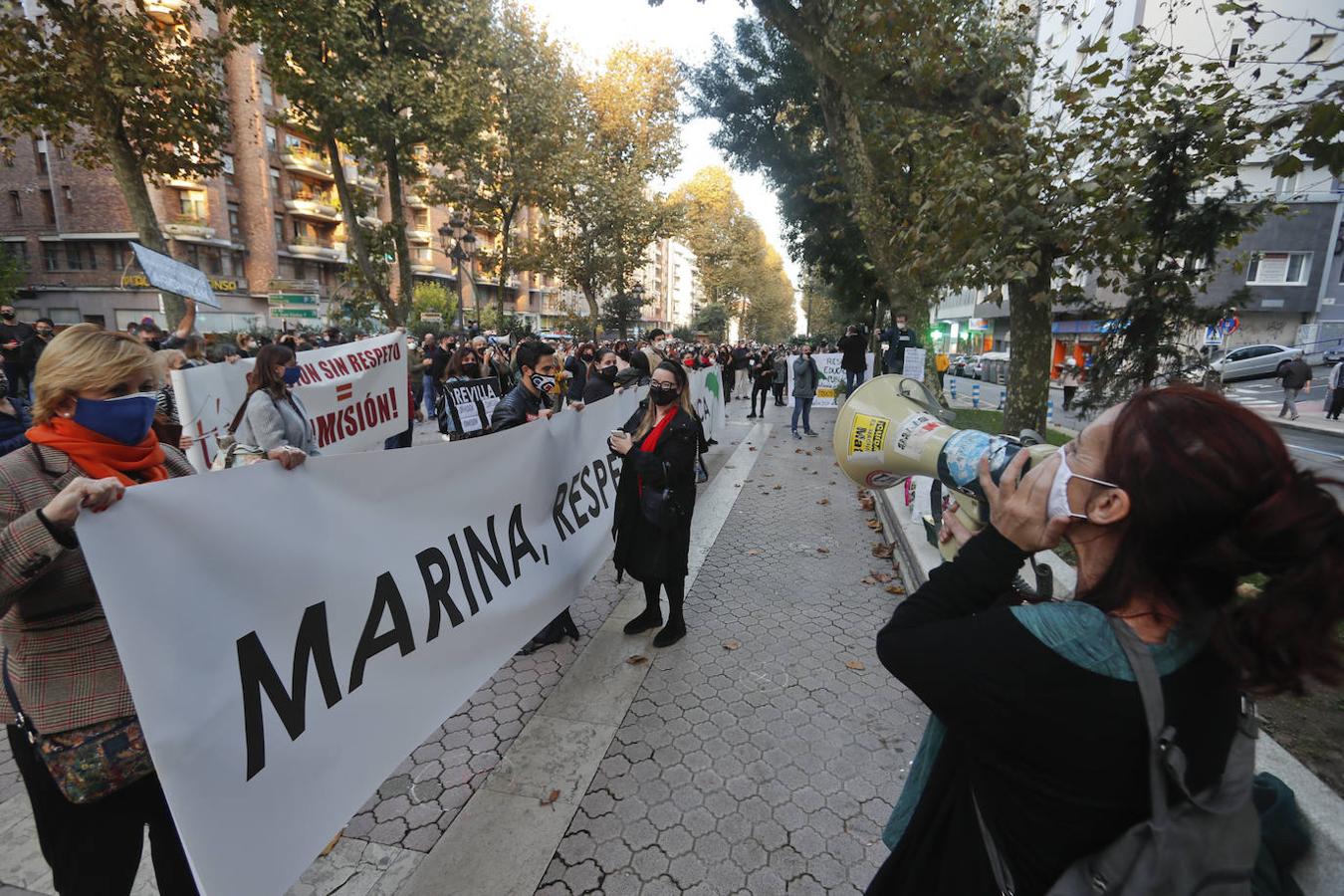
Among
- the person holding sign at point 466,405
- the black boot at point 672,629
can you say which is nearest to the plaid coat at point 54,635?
the black boot at point 672,629

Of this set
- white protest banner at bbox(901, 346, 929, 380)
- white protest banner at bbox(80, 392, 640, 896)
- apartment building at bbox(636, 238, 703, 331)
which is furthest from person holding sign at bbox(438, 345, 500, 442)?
apartment building at bbox(636, 238, 703, 331)

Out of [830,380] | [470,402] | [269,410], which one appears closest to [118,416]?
[269,410]

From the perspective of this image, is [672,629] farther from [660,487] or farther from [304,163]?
[304,163]

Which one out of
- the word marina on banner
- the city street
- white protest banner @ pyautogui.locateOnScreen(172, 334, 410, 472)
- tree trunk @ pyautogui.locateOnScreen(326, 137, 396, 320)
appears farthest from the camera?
tree trunk @ pyautogui.locateOnScreen(326, 137, 396, 320)

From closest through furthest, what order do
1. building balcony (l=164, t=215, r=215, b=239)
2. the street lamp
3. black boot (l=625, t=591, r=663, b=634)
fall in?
black boot (l=625, t=591, r=663, b=634), the street lamp, building balcony (l=164, t=215, r=215, b=239)

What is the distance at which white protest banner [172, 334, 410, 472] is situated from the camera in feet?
19.2

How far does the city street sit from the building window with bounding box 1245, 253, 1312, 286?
37.8m

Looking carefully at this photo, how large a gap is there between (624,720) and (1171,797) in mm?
2756

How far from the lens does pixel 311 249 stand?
3781cm

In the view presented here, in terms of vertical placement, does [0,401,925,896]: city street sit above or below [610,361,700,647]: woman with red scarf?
below

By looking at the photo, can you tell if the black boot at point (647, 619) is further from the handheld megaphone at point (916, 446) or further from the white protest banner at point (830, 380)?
the white protest banner at point (830, 380)

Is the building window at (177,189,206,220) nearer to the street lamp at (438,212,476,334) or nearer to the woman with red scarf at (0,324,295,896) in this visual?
the street lamp at (438,212,476,334)

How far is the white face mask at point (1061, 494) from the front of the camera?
1024 mm

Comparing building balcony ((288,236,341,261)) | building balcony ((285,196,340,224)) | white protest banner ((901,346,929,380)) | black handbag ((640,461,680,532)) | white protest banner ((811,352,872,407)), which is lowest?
white protest banner ((811,352,872,407))
